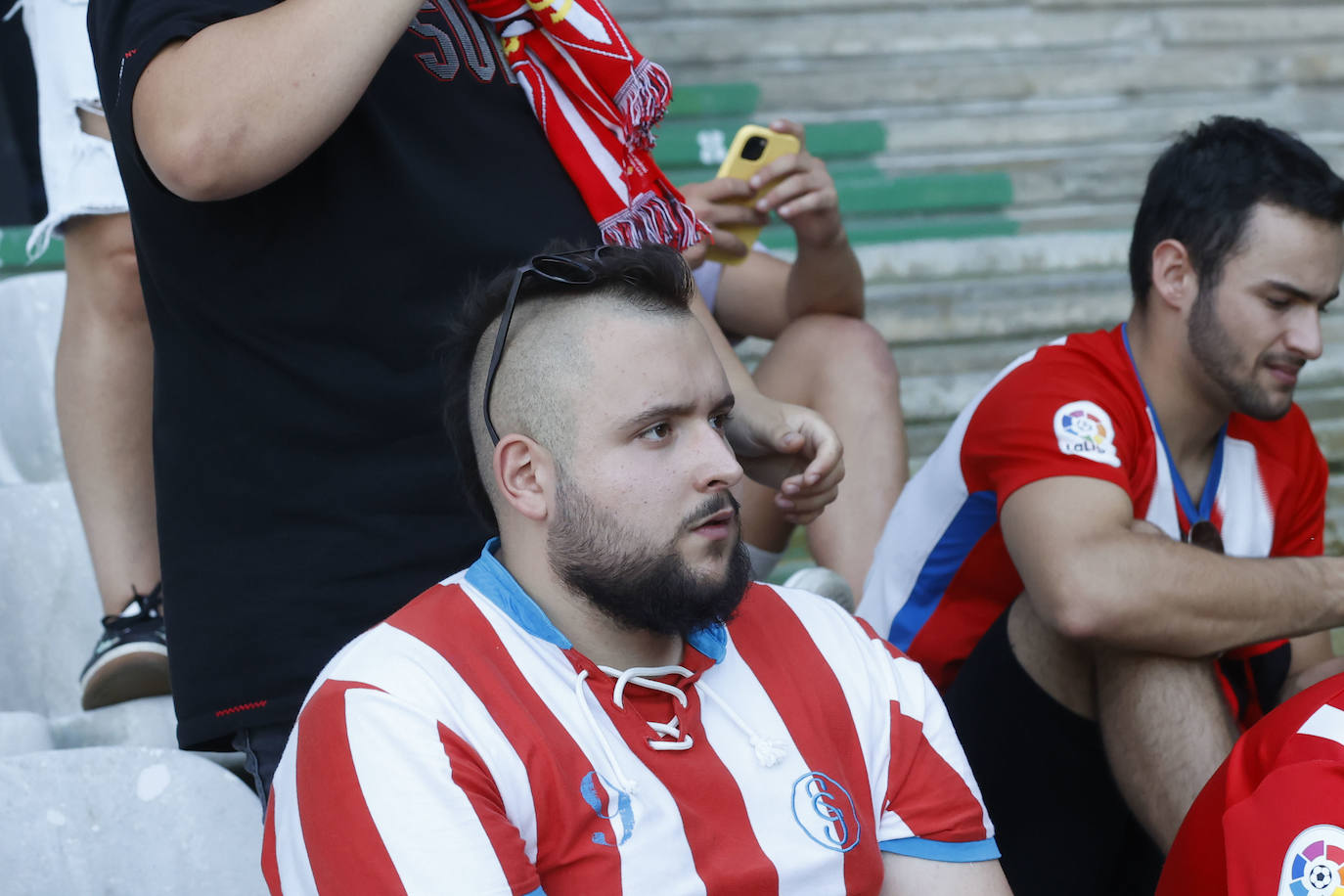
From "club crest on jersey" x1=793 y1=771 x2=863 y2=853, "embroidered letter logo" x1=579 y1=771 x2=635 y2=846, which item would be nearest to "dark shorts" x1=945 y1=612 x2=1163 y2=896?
"club crest on jersey" x1=793 y1=771 x2=863 y2=853

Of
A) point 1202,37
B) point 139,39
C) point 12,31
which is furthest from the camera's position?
point 1202,37

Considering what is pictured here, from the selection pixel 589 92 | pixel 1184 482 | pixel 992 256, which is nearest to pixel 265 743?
pixel 589 92

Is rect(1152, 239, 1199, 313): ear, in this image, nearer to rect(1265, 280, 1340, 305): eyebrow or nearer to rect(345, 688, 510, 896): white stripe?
rect(1265, 280, 1340, 305): eyebrow

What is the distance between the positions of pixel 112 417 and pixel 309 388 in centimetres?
69

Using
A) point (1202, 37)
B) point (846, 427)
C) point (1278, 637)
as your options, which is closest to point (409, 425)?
point (846, 427)

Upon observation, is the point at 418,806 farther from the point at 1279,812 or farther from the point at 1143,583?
the point at 1143,583

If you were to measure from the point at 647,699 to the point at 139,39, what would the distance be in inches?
33.3

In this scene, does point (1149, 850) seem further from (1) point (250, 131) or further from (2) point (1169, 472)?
(1) point (250, 131)

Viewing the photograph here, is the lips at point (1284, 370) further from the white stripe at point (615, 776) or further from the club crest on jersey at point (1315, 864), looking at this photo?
the white stripe at point (615, 776)

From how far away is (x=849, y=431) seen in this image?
8.65 ft

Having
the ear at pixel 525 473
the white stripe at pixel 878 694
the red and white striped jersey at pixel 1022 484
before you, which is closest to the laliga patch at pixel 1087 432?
the red and white striped jersey at pixel 1022 484

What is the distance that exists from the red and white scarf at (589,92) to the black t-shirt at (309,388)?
0.12 metres

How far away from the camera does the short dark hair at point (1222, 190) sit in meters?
2.48

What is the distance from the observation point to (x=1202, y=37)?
4.96 m
